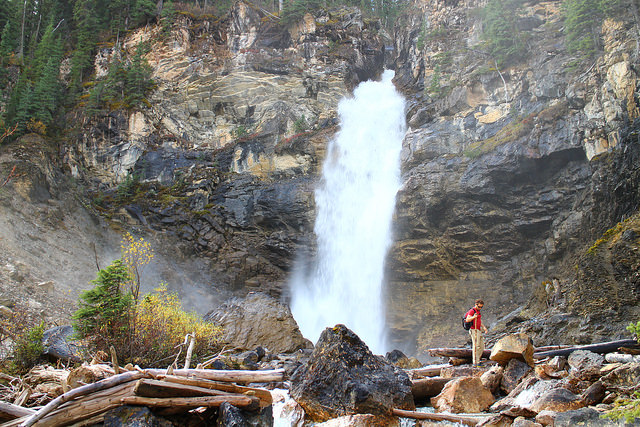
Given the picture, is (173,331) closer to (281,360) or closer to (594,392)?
(281,360)

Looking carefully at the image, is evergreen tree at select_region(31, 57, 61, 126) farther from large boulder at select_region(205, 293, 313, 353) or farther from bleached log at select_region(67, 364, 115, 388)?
bleached log at select_region(67, 364, 115, 388)

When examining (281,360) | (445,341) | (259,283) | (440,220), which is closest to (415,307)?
(445,341)

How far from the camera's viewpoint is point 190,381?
22.2 ft

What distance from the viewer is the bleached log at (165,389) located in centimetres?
610

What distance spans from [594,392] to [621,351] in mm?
3156

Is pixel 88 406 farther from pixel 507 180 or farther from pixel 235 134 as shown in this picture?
pixel 235 134

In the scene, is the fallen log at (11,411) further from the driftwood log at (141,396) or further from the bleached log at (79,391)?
the bleached log at (79,391)

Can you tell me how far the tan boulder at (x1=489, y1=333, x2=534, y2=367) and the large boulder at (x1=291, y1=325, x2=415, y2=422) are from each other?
8.10ft

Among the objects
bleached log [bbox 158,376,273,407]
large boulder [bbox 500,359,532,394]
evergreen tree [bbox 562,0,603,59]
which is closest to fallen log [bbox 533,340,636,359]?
Answer: large boulder [bbox 500,359,532,394]

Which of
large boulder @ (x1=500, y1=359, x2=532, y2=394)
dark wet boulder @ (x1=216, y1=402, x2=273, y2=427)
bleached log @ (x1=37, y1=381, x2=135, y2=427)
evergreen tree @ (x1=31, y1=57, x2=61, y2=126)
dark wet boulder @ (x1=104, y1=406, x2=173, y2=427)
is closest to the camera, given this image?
bleached log @ (x1=37, y1=381, x2=135, y2=427)

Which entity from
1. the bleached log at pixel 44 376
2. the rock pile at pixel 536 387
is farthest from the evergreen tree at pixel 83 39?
the rock pile at pixel 536 387

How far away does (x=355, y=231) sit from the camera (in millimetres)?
31438

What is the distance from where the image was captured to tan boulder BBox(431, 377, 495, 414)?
8164 millimetres

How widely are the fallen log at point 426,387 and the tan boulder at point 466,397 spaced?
79 cm
